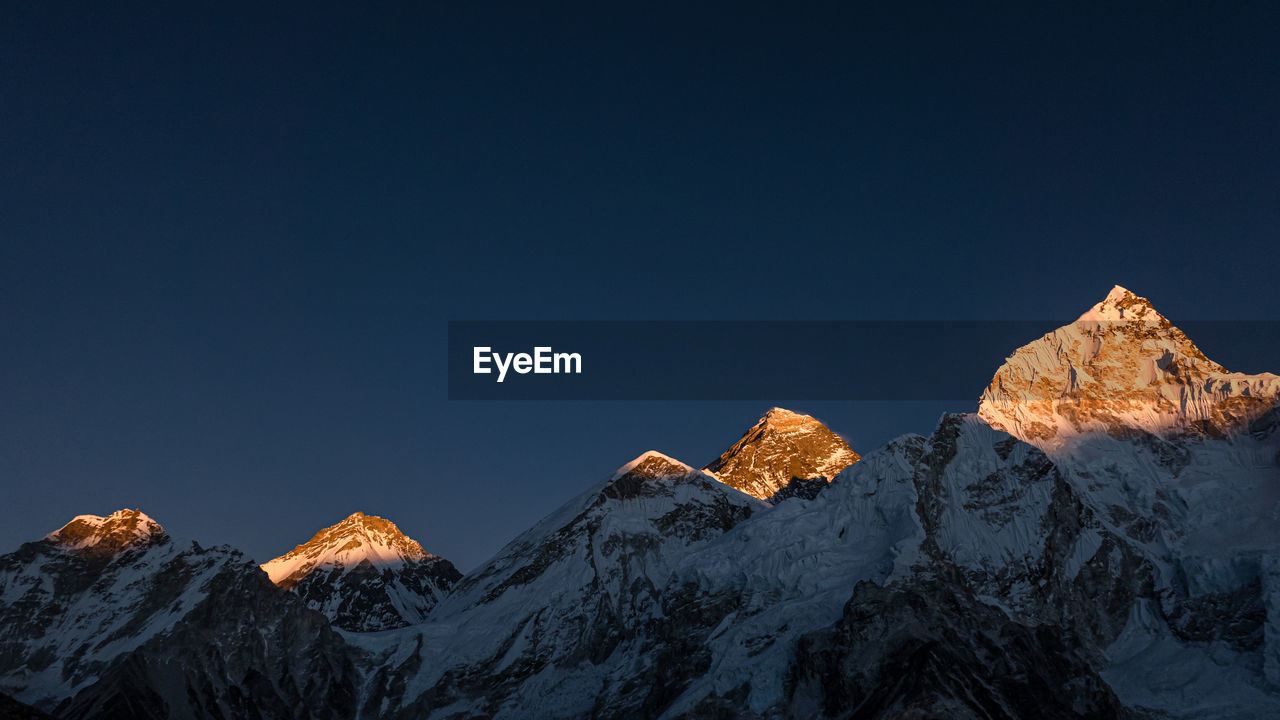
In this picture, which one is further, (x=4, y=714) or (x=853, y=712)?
(x=853, y=712)

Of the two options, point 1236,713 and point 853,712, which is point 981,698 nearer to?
point 853,712

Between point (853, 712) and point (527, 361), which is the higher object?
point (527, 361)

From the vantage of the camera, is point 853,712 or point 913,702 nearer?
point 913,702

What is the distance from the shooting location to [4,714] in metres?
58.0

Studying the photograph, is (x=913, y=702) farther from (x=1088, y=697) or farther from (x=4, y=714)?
(x=4, y=714)

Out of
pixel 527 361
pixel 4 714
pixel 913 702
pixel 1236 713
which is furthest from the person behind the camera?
pixel 1236 713

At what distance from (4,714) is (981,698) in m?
167

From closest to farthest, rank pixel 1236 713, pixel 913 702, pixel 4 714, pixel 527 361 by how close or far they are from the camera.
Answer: pixel 4 714 → pixel 527 361 → pixel 913 702 → pixel 1236 713

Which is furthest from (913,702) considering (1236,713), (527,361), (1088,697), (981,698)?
(527,361)

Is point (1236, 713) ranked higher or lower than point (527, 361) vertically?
lower

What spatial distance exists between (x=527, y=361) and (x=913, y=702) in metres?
90.7

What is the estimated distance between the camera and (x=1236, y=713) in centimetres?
19888

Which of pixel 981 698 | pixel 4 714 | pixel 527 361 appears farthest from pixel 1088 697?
pixel 4 714

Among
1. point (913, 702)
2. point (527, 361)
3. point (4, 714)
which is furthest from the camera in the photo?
point (913, 702)
